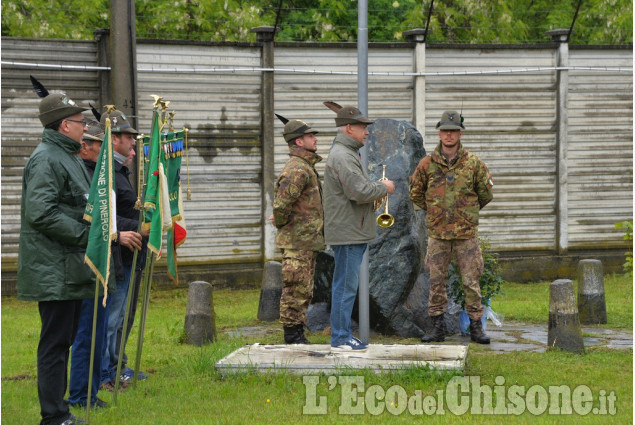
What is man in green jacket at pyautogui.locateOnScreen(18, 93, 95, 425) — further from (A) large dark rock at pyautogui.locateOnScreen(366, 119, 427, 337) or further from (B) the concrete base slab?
(A) large dark rock at pyautogui.locateOnScreen(366, 119, 427, 337)

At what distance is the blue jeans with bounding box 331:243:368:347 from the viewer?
27.7 feet

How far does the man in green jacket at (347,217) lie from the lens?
842 centimetres

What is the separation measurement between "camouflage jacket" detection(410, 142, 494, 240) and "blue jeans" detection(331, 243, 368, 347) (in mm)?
1588

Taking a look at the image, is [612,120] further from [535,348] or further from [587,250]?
[535,348]

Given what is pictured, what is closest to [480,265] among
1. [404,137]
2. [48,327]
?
[404,137]

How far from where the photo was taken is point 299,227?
9.59 meters

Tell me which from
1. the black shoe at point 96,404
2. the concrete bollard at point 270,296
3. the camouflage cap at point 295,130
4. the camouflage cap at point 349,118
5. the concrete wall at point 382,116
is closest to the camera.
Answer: the black shoe at point 96,404

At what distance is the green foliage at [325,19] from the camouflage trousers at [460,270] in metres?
8.09

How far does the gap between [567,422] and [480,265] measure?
3370 millimetres

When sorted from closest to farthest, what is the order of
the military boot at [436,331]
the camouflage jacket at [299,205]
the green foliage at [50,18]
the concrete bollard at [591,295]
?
the camouflage jacket at [299,205] → the military boot at [436,331] → the concrete bollard at [591,295] → the green foliage at [50,18]

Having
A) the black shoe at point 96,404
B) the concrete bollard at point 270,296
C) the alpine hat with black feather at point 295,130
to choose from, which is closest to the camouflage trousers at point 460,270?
the alpine hat with black feather at point 295,130

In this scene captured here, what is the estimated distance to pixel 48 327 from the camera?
637cm

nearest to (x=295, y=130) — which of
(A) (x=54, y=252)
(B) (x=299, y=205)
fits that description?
(B) (x=299, y=205)

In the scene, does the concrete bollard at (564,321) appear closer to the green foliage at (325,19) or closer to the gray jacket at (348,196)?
the gray jacket at (348,196)
